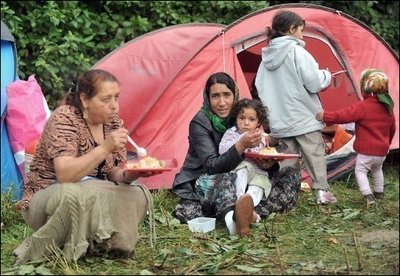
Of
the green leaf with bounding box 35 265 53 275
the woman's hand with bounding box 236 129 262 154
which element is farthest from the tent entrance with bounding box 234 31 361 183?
the green leaf with bounding box 35 265 53 275

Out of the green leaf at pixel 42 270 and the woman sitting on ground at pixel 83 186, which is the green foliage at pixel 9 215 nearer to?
the woman sitting on ground at pixel 83 186

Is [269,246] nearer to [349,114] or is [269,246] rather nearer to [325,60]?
[349,114]

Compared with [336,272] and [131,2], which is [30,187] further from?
[131,2]

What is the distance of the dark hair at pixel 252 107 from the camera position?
182 inches

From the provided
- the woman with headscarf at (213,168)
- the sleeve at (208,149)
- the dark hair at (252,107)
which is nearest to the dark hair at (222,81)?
the woman with headscarf at (213,168)

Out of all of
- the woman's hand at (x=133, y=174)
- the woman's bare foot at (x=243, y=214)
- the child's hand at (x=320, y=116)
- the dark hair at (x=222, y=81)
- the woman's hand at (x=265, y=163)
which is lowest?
the woman's bare foot at (x=243, y=214)

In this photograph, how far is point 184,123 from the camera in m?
5.70

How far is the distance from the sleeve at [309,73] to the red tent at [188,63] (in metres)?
0.60

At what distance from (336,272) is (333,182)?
2720mm

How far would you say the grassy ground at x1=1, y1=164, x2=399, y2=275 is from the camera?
11.4ft

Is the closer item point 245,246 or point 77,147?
point 77,147

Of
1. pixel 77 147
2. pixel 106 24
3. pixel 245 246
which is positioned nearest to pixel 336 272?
pixel 245 246

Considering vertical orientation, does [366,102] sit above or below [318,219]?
above

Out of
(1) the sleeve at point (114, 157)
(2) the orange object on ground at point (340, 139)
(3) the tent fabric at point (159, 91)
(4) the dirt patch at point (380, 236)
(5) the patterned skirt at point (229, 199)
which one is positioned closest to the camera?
(1) the sleeve at point (114, 157)
